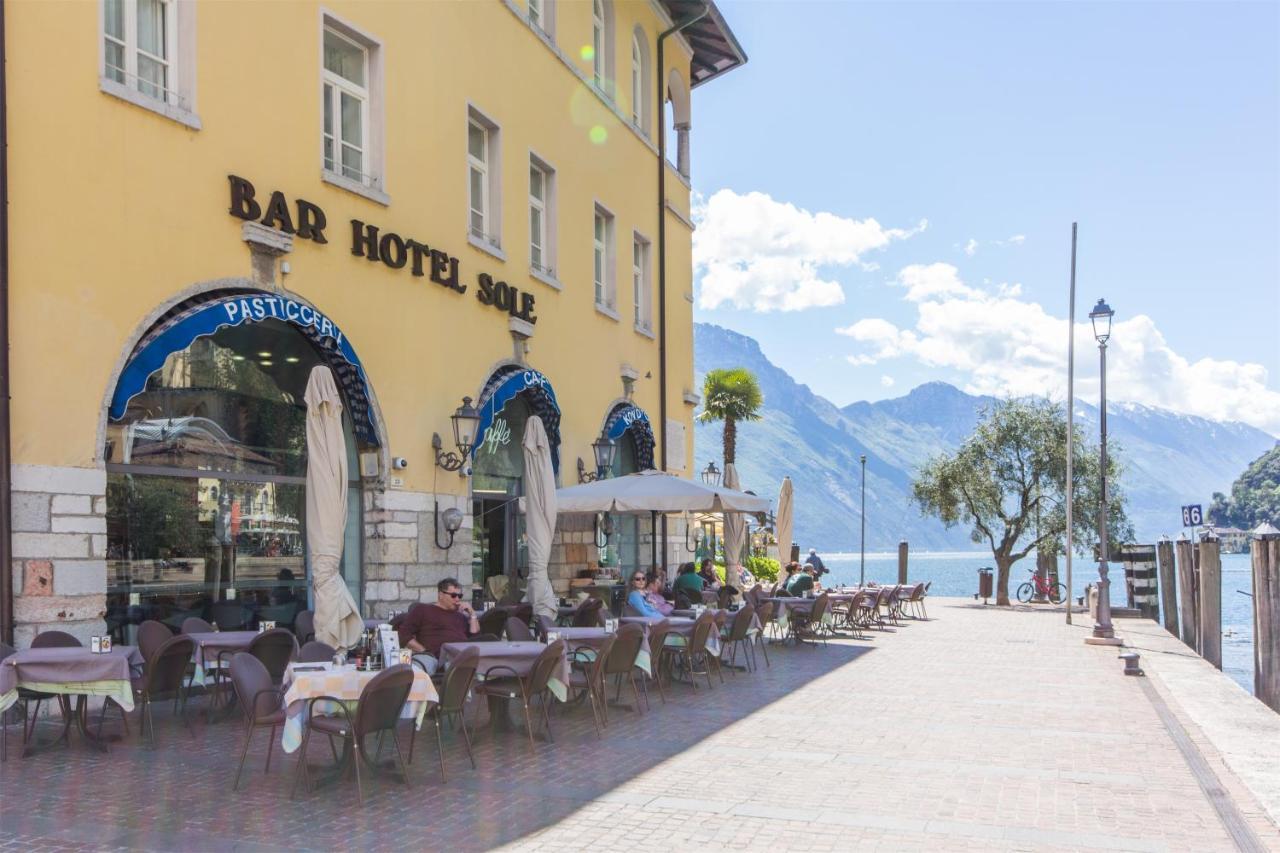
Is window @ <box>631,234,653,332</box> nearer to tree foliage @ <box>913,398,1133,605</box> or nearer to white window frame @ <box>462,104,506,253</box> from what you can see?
white window frame @ <box>462,104,506,253</box>

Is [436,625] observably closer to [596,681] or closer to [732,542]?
[596,681]

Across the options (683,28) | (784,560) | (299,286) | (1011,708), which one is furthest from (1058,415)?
(299,286)

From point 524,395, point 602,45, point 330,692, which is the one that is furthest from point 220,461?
point 602,45

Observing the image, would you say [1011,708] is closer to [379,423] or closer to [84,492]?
[379,423]

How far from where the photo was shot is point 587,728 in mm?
9875

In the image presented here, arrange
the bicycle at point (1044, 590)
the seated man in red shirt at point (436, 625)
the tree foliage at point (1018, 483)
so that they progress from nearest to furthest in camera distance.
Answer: the seated man in red shirt at point (436, 625), the tree foliage at point (1018, 483), the bicycle at point (1044, 590)

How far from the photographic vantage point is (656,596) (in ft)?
48.4

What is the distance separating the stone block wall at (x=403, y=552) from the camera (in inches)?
551

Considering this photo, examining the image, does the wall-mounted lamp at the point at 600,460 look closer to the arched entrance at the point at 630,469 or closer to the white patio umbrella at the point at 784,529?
the arched entrance at the point at 630,469

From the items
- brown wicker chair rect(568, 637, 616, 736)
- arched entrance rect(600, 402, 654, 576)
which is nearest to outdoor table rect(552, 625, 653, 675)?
brown wicker chair rect(568, 637, 616, 736)

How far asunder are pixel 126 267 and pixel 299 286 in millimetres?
2295

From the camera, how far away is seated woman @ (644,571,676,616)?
561 inches

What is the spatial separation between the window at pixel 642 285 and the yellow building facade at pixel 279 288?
9.64ft

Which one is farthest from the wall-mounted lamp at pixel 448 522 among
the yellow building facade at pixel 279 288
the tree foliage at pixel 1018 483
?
the tree foliage at pixel 1018 483
